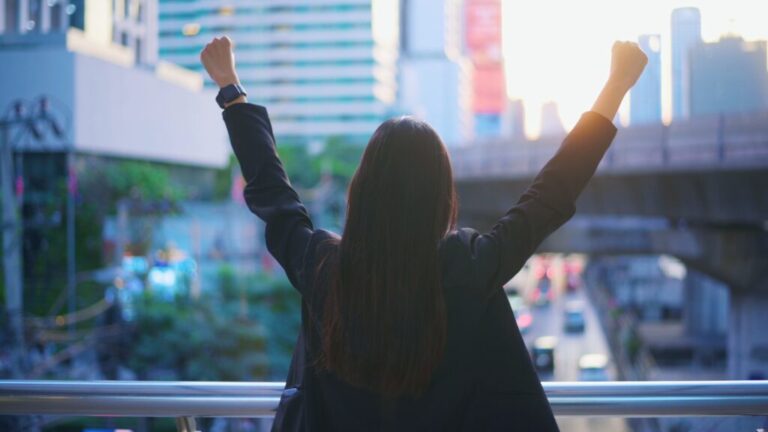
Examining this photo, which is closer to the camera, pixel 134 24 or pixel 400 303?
pixel 400 303

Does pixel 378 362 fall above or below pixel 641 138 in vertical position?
below

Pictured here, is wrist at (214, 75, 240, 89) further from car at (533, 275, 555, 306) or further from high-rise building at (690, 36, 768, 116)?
car at (533, 275, 555, 306)

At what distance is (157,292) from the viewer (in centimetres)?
1504

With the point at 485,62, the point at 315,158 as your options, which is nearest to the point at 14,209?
the point at 315,158

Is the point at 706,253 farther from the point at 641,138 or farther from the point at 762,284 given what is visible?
the point at 641,138

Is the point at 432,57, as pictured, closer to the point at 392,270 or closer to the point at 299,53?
the point at 299,53

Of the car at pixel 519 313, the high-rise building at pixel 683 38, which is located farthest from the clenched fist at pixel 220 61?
the high-rise building at pixel 683 38

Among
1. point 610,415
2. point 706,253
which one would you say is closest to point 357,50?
point 706,253

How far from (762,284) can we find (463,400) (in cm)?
1173

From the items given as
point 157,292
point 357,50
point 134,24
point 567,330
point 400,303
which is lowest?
point 567,330

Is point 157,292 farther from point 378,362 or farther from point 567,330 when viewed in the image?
point 378,362

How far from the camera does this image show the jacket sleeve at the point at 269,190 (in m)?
1.48

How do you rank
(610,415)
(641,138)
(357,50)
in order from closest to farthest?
1. (610,415)
2. (641,138)
3. (357,50)

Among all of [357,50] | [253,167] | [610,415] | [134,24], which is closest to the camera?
[253,167]
